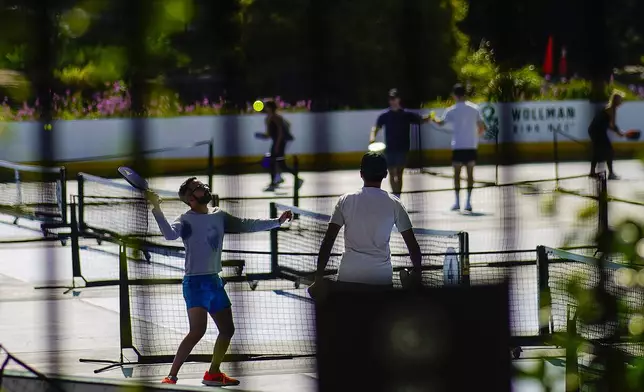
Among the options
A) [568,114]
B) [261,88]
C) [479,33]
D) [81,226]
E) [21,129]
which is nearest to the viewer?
[21,129]

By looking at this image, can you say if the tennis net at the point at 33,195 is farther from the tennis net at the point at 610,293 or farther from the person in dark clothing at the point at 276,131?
the tennis net at the point at 610,293

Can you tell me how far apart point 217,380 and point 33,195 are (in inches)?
416

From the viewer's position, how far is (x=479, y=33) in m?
35.8

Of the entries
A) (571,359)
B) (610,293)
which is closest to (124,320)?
(571,359)

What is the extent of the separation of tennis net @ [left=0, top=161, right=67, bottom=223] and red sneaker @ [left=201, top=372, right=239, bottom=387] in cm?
625

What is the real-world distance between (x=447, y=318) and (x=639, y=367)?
15.5 inches

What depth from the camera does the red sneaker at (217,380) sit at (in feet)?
22.8

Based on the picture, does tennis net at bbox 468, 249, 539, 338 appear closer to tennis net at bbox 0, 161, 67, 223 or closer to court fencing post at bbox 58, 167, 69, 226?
court fencing post at bbox 58, 167, 69, 226

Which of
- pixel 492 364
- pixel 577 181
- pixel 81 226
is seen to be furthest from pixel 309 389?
pixel 577 181

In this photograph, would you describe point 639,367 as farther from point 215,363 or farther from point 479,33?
point 479,33

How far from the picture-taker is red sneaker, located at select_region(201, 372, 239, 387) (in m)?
6.94

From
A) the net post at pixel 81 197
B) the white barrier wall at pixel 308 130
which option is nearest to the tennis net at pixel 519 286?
the net post at pixel 81 197

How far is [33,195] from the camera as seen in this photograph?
16969 mm

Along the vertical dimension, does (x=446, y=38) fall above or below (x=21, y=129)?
above
